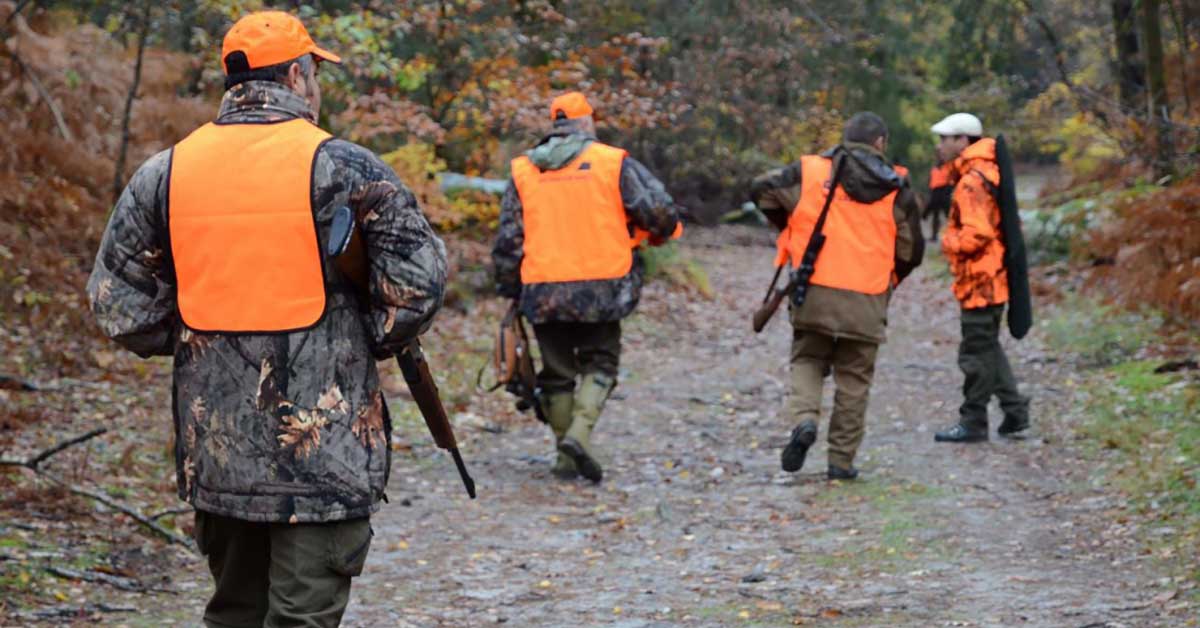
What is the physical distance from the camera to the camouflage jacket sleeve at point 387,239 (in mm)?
3676

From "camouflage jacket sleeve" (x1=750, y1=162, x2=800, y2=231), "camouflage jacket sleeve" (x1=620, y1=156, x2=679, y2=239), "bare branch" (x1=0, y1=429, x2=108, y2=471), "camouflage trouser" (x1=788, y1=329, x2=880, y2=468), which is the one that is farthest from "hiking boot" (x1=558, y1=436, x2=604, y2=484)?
"bare branch" (x1=0, y1=429, x2=108, y2=471)

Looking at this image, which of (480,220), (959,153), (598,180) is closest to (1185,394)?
(959,153)

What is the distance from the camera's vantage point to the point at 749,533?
287 inches

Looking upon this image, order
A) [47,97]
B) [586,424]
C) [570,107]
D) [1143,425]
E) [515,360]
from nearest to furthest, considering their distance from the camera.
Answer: [570,107]
[586,424]
[515,360]
[1143,425]
[47,97]

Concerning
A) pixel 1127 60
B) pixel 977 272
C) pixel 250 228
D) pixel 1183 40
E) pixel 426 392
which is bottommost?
pixel 426 392

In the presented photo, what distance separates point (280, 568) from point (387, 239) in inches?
35.9

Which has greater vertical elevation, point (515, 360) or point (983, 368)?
point (983, 368)

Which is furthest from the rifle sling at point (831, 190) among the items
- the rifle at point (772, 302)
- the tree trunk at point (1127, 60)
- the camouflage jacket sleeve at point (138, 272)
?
the tree trunk at point (1127, 60)

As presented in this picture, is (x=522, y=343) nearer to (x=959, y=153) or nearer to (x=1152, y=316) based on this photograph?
(x=959, y=153)

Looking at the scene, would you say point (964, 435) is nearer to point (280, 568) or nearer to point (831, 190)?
point (831, 190)

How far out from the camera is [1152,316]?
40.6 feet

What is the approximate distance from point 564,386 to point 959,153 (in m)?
2.93

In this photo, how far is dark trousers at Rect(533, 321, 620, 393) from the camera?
861cm

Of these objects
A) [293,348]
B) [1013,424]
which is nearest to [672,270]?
[1013,424]
